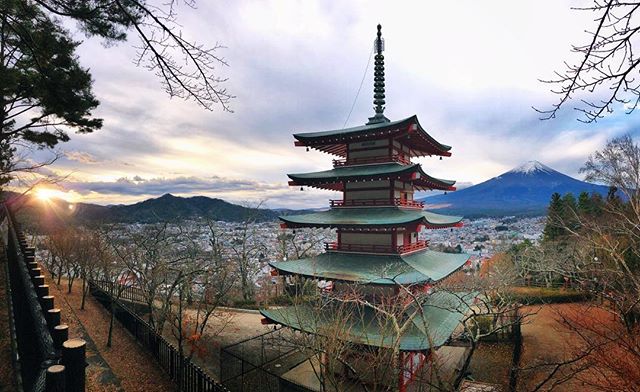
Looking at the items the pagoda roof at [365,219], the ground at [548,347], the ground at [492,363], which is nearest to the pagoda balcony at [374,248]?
the pagoda roof at [365,219]

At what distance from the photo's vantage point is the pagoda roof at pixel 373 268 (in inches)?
518

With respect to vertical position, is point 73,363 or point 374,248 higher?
point 374,248

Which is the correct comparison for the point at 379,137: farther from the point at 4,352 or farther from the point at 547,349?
the point at 547,349

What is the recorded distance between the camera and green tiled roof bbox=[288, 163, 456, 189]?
14.7 m

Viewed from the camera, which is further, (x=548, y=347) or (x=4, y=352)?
(x=548, y=347)

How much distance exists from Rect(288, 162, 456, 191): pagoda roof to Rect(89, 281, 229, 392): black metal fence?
932 centimetres

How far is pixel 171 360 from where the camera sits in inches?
381

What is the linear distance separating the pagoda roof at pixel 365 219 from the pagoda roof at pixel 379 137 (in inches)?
138

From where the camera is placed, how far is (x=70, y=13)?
20.2 feet

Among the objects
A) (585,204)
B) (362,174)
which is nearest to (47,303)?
(362,174)

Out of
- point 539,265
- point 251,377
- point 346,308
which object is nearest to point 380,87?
point 346,308

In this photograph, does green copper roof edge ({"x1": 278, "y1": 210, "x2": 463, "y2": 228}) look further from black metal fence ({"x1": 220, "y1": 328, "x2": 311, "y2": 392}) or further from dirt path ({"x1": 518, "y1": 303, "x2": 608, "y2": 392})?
dirt path ({"x1": 518, "y1": 303, "x2": 608, "y2": 392})

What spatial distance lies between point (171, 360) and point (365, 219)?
909 cm

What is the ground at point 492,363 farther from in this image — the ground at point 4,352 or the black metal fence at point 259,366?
the ground at point 4,352
